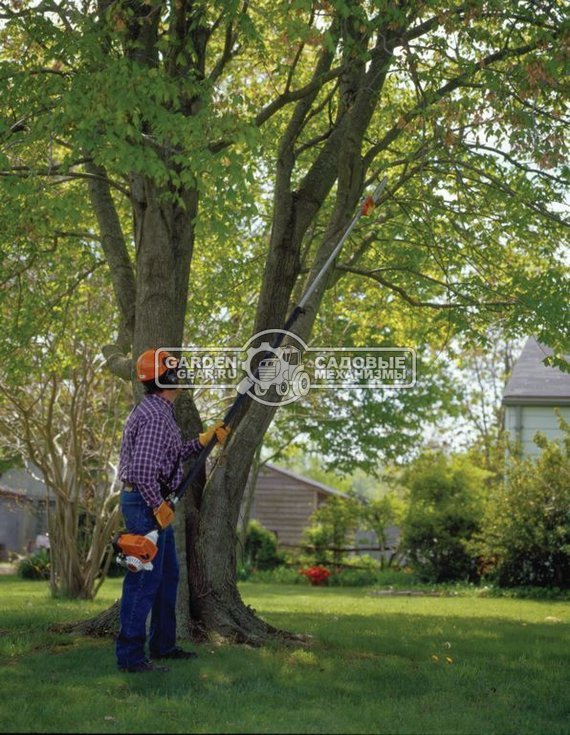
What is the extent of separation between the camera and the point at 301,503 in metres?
41.2

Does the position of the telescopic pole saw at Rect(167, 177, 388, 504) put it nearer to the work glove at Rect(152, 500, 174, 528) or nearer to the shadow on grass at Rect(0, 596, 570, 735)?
the work glove at Rect(152, 500, 174, 528)

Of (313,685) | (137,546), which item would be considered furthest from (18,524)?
(313,685)

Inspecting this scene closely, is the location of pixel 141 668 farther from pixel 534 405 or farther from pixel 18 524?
pixel 18 524

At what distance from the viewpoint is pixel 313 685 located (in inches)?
274

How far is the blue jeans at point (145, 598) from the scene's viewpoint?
7.27 m

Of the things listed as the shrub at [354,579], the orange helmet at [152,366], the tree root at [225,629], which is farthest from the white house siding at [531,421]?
the orange helmet at [152,366]

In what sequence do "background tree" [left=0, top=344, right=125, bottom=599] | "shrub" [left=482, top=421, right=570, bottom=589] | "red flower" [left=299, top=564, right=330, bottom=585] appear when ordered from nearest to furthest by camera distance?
"background tree" [left=0, top=344, right=125, bottom=599] < "shrub" [left=482, top=421, right=570, bottom=589] < "red flower" [left=299, top=564, right=330, bottom=585]

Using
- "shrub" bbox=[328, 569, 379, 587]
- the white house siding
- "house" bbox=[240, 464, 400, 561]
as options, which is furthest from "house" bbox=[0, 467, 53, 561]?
the white house siding

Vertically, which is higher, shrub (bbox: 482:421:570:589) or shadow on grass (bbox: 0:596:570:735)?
shrub (bbox: 482:421:570:589)

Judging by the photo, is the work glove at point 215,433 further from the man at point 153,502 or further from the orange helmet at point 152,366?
the orange helmet at point 152,366

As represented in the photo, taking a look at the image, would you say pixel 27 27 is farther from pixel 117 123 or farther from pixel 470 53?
pixel 470 53

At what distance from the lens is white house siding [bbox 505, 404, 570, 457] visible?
2369 cm

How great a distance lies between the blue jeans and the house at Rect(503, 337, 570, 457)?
1674 cm

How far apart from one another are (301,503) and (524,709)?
3464 centimetres
